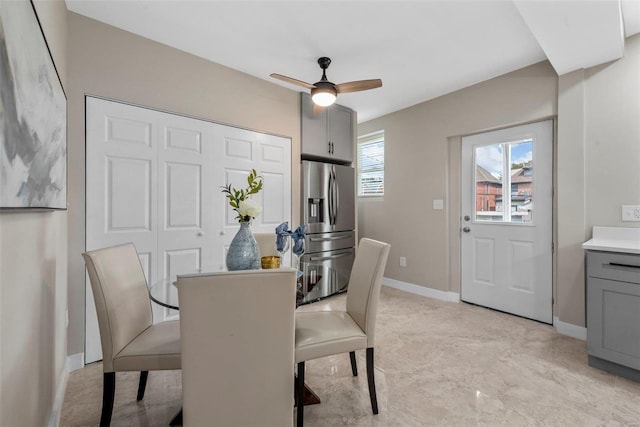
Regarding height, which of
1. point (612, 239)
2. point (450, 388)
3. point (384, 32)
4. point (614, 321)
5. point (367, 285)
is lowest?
point (450, 388)

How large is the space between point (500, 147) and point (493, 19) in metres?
1.40

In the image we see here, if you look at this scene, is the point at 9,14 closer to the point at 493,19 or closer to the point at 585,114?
the point at 493,19

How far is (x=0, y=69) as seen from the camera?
2.39ft

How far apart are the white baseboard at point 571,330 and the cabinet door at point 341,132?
2.79 m

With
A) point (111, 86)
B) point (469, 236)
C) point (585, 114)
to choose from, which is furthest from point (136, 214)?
point (585, 114)

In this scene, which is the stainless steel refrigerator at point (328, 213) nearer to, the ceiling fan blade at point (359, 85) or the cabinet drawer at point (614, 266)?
the ceiling fan blade at point (359, 85)

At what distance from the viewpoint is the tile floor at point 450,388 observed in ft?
5.22

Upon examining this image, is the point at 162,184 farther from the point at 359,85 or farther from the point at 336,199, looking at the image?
the point at 336,199

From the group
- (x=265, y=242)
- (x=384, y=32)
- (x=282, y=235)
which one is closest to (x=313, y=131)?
(x=384, y=32)

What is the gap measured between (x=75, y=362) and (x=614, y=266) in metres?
3.71

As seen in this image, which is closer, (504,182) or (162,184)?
(162,184)

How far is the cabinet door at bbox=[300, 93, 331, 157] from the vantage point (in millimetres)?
3484

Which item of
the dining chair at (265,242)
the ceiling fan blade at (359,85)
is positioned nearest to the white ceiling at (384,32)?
the ceiling fan blade at (359,85)

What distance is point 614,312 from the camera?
1936mm
